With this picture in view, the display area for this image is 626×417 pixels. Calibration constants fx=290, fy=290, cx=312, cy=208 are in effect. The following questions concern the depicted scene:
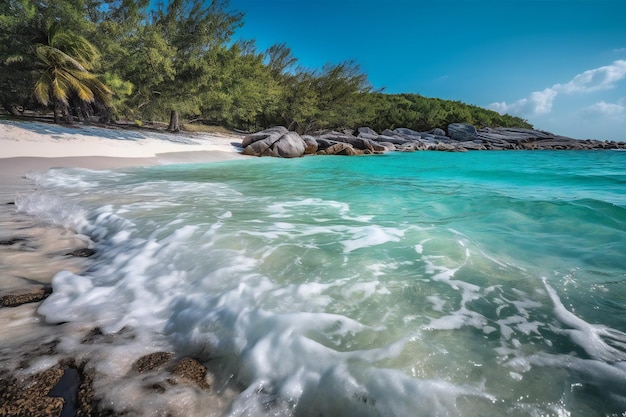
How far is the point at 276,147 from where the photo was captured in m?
18.8

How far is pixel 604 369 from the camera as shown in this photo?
1.50 meters

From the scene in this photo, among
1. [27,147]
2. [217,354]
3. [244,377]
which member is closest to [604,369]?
[244,377]

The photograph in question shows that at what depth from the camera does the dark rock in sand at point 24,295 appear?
188cm

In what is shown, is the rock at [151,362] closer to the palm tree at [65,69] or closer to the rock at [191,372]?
the rock at [191,372]

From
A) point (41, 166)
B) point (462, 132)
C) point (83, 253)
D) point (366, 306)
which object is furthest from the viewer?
point (462, 132)

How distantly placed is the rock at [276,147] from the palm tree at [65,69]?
7.71m

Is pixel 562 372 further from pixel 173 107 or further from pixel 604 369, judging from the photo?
pixel 173 107

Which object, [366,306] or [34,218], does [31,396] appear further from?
[34,218]

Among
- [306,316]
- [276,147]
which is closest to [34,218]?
[306,316]

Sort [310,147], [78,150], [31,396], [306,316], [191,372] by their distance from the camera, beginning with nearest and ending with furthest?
[31,396] < [191,372] < [306,316] < [78,150] < [310,147]

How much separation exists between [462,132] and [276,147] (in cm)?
4007

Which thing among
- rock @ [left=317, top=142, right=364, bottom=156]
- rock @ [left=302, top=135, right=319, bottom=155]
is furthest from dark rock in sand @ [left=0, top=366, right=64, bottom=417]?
rock @ [left=317, top=142, right=364, bottom=156]

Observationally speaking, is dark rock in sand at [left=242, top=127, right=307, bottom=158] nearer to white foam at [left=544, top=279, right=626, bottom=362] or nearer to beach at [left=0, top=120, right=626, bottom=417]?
beach at [left=0, top=120, right=626, bottom=417]

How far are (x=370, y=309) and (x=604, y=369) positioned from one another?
1226 mm
